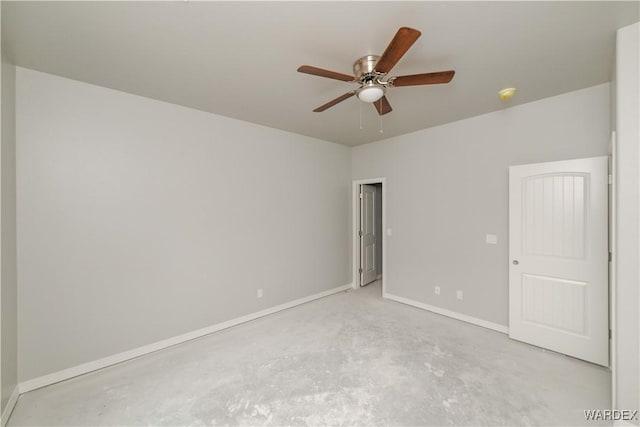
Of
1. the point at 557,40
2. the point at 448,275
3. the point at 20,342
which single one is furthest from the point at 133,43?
the point at 448,275

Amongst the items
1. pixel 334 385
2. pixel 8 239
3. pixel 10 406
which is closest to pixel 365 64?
pixel 334 385

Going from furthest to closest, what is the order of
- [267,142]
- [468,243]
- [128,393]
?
[267,142] < [468,243] < [128,393]

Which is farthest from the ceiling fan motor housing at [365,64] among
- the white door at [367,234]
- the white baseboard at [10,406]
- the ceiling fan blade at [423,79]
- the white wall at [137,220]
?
the white baseboard at [10,406]

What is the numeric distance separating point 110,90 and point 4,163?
106 cm

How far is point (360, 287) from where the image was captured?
4.87 meters

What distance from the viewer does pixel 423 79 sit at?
178cm

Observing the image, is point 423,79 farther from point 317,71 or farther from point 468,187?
point 468,187

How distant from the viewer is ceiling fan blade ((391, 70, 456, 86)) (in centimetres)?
172

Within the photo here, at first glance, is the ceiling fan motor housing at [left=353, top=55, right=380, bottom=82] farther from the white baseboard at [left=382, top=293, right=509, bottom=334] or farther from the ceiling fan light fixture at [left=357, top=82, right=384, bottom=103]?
the white baseboard at [left=382, top=293, right=509, bottom=334]

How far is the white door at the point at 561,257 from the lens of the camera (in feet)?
7.95

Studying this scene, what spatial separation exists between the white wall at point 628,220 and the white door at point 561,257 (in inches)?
33.2

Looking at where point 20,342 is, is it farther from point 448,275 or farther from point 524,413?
point 448,275

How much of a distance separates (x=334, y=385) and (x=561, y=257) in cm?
258

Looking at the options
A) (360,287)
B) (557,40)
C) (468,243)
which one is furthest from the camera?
(360,287)
